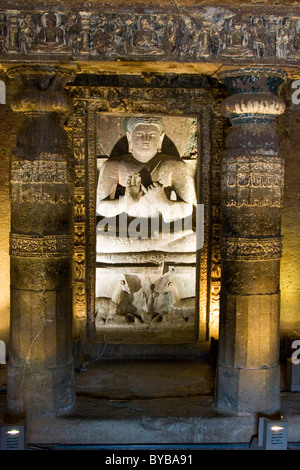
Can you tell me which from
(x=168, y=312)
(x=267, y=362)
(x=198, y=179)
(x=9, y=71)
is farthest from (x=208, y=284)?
(x=9, y=71)

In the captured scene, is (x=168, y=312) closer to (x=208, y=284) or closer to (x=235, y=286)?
(x=208, y=284)

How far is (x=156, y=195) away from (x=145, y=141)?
0.75m

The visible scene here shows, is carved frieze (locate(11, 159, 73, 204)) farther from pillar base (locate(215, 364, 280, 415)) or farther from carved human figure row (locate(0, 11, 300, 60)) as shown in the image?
pillar base (locate(215, 364, 280, 415))

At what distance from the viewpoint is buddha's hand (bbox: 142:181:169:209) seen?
692 cm

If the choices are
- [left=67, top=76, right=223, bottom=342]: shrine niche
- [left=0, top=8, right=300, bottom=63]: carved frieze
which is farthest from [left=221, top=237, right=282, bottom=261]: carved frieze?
[left=0, top=8, right=300, bottom=63]: carved frieze

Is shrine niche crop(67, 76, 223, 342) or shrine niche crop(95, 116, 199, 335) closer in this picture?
shrine niche crop(67, 76, 223, 342)

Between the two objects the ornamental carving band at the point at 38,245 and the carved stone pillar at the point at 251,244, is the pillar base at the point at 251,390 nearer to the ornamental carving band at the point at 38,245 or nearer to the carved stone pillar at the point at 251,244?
the carved stone pillar at the point at 251,244

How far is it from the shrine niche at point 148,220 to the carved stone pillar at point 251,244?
5.23 ft

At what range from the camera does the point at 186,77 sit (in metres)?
6.59

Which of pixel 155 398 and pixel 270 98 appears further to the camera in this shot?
pixel 155 398

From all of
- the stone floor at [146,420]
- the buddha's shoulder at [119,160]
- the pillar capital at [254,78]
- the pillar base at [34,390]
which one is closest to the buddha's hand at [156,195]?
the buddha's shoulder at [119,160]

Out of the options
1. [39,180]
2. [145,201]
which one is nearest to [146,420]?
[39,180]

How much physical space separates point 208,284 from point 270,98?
2793mm

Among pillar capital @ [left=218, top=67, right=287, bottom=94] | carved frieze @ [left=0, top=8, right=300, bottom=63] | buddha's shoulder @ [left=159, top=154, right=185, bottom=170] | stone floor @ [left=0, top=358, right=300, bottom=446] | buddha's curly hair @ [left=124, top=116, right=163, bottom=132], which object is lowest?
stone floor @ [left=0, top=358, right=300, bottom=446]
